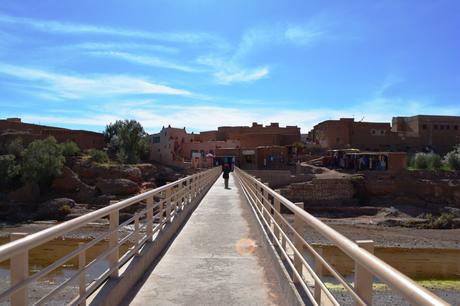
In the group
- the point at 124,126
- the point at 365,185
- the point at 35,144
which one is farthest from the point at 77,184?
the point at 365,185

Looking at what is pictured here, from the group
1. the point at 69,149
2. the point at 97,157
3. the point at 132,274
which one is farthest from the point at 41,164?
the point at 132,274

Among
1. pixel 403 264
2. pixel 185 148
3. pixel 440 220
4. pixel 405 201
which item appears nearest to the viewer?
pixel 403 264

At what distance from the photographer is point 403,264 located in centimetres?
2547

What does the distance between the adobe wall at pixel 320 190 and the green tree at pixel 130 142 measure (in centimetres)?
2743

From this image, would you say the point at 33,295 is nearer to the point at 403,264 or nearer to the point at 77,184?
the point at 403,264

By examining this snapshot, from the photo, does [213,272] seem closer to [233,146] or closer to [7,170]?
[7,170]

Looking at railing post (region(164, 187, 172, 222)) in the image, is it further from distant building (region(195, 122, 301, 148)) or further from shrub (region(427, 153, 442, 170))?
distant building (region(195, 122, 301, 148))

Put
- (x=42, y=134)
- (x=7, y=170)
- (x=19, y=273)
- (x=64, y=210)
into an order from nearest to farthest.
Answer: (x=19, y=273)
(x=64, y=210)
(x=7, y=170)
(x=42, y=134)

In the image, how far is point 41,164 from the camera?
49594mm

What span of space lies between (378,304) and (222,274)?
32.3 ft

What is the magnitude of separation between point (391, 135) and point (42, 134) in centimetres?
5130

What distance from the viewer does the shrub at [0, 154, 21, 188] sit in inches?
1965

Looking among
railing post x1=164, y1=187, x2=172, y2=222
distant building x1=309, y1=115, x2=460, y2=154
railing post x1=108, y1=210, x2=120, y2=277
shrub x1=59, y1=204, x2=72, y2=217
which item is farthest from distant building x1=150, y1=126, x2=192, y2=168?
railing post x1=108, y1=210, x2=120, y2=277

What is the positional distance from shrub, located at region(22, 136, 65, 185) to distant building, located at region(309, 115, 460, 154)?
40.5 m
